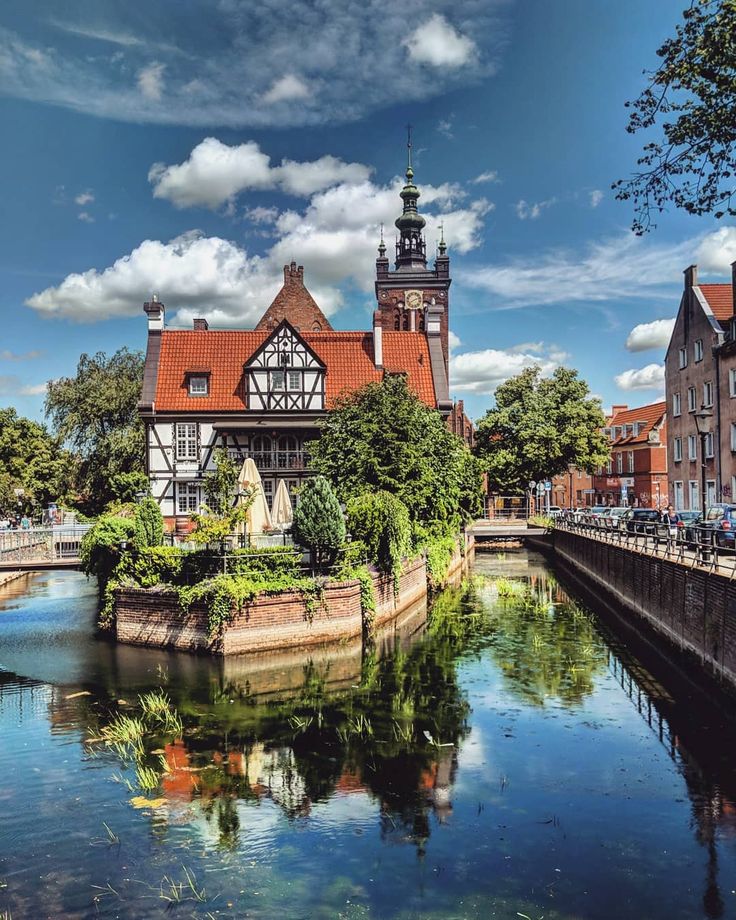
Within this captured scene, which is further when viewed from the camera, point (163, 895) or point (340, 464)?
point (340, 464)

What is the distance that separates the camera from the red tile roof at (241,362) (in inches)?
1756

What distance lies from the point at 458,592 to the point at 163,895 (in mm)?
27026

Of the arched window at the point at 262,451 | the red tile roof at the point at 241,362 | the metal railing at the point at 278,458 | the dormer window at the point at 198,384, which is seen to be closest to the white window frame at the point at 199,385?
the dormer window at the point at 198,384

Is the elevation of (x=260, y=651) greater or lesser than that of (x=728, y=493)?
lesser

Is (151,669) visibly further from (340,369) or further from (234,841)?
(340,369)

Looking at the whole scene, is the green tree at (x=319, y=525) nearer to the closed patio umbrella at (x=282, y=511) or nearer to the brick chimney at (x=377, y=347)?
the closed patio umbrella at (x=282, y=511)

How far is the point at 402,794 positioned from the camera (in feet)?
39.6

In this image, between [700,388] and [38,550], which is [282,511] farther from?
[700,388]

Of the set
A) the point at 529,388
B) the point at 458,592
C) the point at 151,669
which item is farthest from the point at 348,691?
the point at 529,388

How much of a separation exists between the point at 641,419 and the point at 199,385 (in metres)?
48.3

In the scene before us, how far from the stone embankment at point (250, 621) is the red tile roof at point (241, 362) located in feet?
71.3

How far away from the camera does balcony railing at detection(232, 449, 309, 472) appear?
43.4 metres

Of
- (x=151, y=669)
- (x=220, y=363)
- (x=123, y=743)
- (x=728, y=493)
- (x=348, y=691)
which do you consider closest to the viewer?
(x=123, y=743)

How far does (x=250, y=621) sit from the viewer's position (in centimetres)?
2122
